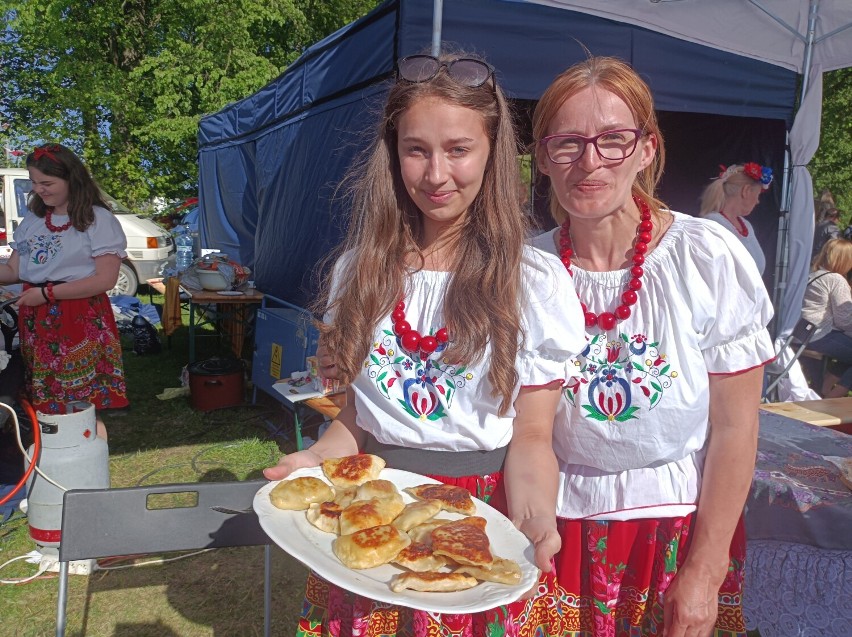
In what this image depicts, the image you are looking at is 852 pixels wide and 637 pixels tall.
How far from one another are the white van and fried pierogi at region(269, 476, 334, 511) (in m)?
9.92

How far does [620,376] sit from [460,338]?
36cm

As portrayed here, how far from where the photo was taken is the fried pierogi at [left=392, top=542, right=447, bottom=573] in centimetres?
120

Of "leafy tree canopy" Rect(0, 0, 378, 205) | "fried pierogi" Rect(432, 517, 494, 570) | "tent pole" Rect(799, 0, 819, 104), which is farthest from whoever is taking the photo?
"leafy tree canopy" Rect(0, 0, 378, 205)

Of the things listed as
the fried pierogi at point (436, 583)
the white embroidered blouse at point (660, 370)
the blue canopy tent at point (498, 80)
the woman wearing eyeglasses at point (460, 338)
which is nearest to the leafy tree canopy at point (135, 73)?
the blue canopy tent at point (498, 80)

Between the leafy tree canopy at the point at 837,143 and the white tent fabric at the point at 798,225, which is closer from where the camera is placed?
the white tent fabric at the point at 798,225

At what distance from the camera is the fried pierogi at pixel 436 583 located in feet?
3.61

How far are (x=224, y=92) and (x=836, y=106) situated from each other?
13.1 meters

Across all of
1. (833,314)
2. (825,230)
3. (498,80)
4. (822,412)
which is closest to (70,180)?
(498,80)

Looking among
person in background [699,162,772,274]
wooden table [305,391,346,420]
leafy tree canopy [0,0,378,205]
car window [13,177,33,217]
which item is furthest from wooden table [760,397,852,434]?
leafy tree canopy [0,0,378,205]

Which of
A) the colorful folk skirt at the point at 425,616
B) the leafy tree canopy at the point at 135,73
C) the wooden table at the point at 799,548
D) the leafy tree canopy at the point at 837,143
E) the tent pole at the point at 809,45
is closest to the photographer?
the colorful folk skirt at the point at 425,616

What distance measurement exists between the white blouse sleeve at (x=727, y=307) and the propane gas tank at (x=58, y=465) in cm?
299

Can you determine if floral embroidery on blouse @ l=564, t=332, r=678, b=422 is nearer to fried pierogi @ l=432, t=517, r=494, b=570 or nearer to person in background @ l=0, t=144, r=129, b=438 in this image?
fried pierogi @ l=432, t=517, r=494, b=570

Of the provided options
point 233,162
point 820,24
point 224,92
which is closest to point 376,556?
point 820,24

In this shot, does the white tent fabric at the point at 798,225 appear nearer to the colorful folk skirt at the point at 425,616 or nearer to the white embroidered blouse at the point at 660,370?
the white embroidered blouse at the point at 660,370
